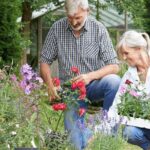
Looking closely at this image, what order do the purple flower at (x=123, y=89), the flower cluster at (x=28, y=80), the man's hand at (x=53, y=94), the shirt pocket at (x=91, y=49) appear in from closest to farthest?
the flower cluster at (x=28, y=80)
the purple flower at (x=123, y=89)
the man's hand at (x=53, y=94)
the shirt pocket at (x=91, y=49)

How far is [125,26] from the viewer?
71.5ft

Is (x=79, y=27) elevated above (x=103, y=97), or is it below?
above

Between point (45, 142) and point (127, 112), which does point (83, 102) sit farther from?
point (45, 142)

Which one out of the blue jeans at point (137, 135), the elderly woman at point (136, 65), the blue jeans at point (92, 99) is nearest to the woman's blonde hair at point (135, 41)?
the elderly woman at point (136, 65)

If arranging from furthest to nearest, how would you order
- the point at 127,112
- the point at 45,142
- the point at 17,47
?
the point at 17,47 → the point at 127,112 → the point at 45,142

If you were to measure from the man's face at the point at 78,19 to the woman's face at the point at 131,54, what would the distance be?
26.4 inches

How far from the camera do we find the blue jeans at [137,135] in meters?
4.88

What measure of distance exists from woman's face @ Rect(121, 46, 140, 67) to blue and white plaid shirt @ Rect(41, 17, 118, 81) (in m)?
0.66

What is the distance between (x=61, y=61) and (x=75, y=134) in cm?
76

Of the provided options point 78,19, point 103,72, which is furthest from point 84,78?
point 78,19

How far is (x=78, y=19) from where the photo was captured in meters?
5.39

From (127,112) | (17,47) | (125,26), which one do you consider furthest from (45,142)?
(125,26)

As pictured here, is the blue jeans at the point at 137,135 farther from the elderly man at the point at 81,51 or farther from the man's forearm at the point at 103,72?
the man's forearm at the point at 103,72

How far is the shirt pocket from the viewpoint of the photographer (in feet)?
18.2
